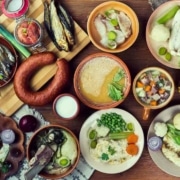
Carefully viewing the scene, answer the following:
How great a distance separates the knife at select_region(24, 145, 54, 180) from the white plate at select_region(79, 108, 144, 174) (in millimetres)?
119

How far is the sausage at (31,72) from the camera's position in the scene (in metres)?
2.04

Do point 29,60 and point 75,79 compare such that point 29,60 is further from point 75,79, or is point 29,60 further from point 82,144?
point 82,144

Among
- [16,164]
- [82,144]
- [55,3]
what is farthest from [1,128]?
[55,3]

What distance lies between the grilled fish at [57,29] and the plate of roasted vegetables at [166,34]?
0.27 metres

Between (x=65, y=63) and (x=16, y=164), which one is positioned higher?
(x=65, y=63)

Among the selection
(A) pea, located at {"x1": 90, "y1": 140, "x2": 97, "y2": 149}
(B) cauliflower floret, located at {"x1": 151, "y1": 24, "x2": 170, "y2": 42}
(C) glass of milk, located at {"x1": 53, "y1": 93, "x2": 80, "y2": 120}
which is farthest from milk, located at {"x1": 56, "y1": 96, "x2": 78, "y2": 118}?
(B) cauliflower floret, located at {"x1": 151, "y1": 24, "x2": 170, "y2": 42}

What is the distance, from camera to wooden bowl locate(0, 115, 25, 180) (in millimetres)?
2104

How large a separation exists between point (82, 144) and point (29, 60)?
0.33 m

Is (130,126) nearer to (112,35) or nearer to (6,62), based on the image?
(112,35)

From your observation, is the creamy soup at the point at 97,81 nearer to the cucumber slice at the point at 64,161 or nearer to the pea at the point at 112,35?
the pea at the point at 112,35

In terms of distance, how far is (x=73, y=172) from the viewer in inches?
83.4

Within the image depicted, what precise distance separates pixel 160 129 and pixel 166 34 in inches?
12.2

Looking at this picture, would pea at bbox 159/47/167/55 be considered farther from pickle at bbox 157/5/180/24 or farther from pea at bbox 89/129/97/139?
pea at bbox 89/129/97/139

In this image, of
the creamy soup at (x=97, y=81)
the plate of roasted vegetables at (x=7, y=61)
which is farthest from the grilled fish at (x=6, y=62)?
the creamy soup at (x=97, y=81)
